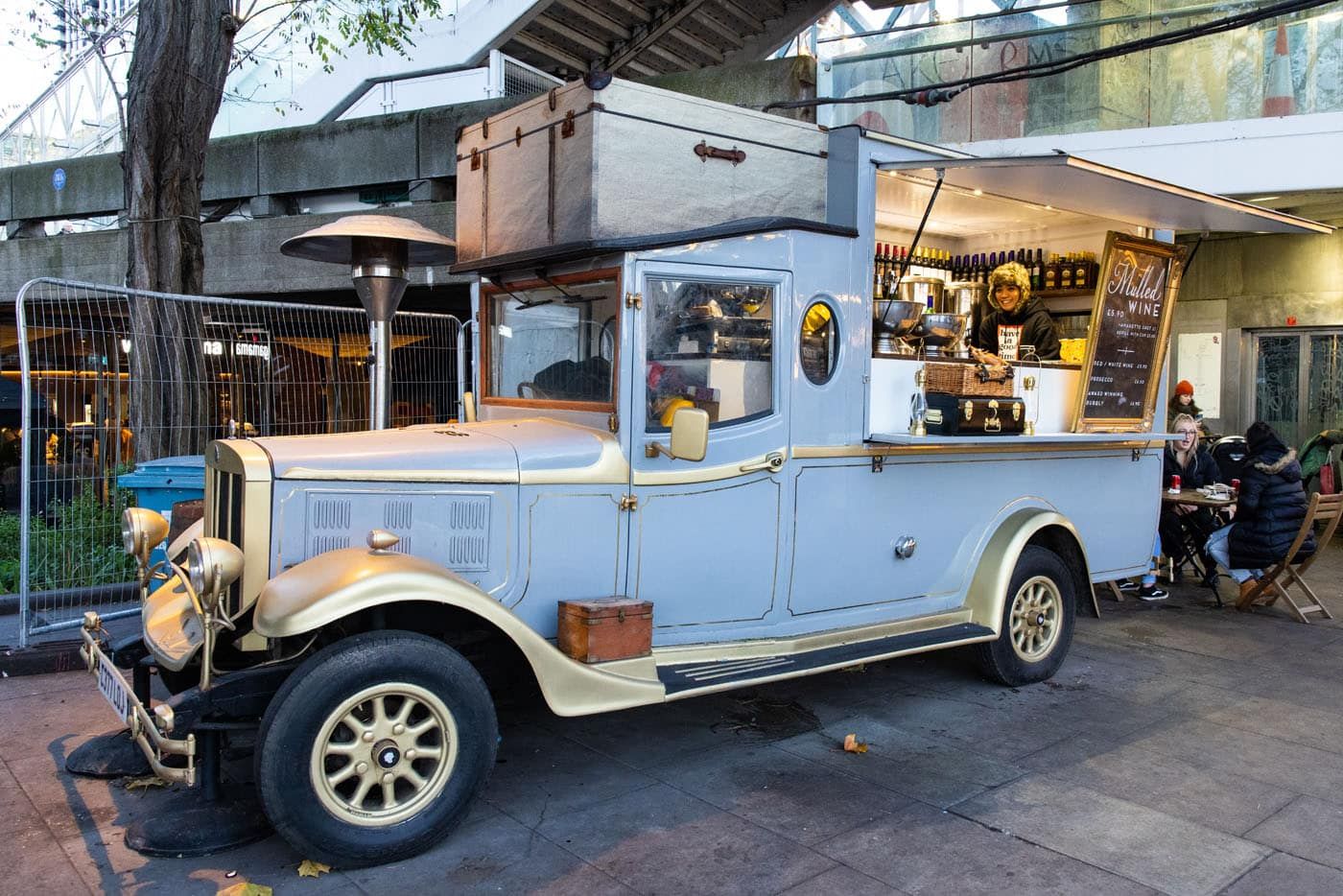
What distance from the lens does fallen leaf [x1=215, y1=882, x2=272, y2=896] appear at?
3391 millimetres

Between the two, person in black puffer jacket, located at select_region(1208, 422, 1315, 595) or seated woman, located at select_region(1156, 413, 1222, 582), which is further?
seated woman, located at select_region(1156, 413, 1222, 582)

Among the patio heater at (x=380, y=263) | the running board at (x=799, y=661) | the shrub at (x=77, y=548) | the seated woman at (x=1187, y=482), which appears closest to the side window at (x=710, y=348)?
the running board at (x=799, y=661)

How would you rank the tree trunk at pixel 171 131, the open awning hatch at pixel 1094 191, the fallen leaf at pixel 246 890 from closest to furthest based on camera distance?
the fallen leaf at pixel 246 890 → the open awning hatch at pixel 1094 191 → the tree trunk at pixel 171 131

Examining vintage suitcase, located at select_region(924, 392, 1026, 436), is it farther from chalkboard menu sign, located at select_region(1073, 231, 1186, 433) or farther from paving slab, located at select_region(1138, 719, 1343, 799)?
paving slab, located at select_region(1138, 719, 1343, 799)

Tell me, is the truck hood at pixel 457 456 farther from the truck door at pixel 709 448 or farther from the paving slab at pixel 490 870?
the paving slab at pixel 490 870

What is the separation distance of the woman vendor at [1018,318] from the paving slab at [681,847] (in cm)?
391

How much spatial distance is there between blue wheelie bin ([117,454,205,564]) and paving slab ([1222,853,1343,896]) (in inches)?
231

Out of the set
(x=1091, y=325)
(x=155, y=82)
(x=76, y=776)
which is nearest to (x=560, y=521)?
(x=76, y=776)

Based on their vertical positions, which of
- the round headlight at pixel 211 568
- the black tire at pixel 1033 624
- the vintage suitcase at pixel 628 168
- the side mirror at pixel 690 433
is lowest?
the black tire at pixel 1033 624

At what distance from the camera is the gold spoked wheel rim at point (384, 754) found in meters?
3.58

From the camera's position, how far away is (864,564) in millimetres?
5309

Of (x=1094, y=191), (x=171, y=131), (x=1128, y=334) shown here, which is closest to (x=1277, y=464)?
(x=1128, y=334)

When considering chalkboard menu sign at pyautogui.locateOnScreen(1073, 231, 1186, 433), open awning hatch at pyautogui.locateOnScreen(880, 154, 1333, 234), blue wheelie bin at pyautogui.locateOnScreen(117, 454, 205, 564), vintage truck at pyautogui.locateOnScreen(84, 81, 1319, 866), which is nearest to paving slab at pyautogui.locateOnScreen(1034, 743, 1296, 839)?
vintage truck at pyautogui.locateOnScreen(84, 81, 1319, 866)

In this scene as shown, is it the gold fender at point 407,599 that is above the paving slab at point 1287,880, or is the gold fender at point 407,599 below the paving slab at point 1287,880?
above
